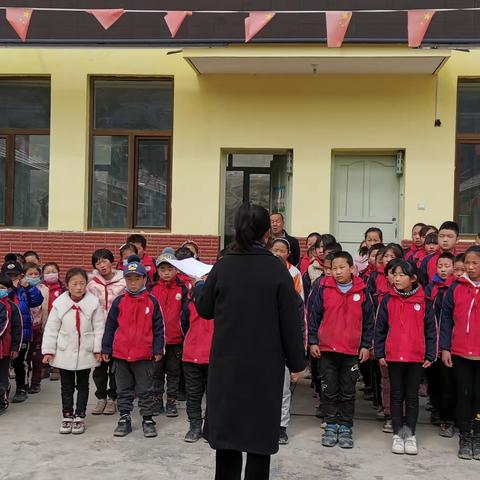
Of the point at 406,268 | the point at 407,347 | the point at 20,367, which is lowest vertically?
the point at 20,367

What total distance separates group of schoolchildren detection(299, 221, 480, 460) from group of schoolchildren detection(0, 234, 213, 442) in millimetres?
1054

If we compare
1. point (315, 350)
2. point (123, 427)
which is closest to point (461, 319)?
point (315, 350)

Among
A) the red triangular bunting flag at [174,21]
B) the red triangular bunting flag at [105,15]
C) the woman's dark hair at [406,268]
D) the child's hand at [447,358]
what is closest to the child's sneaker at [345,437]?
the child's hand at [447,358]

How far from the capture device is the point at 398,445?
16.9ft

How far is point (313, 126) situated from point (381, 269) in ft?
13.9

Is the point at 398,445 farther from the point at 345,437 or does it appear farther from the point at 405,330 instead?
the point at 405,330

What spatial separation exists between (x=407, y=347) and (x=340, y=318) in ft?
1.91

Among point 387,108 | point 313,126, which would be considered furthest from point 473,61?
point 313,126

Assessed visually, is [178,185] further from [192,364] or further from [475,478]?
[475,478]

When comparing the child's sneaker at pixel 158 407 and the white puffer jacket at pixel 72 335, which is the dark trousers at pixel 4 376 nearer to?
the white puffer jacket at pixel 72 335

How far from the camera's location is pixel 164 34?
10.1m

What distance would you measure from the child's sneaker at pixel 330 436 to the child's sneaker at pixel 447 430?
1009mm

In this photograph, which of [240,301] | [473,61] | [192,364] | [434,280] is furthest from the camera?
[473,61]

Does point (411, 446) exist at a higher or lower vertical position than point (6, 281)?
lower
